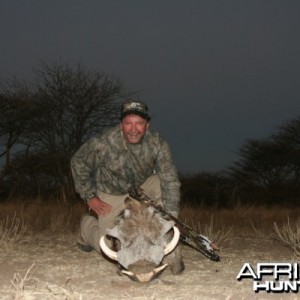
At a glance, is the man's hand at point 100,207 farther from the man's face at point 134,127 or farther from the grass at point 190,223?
the grass at point 190,223

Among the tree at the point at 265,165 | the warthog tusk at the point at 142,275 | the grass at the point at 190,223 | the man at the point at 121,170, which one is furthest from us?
the tree at the point at 265,165

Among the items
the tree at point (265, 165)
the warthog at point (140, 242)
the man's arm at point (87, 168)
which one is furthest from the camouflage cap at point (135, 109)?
the tree at point (265, 165)

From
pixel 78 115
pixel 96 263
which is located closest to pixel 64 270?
pixel 96 263

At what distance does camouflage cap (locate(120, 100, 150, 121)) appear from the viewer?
5227 mm

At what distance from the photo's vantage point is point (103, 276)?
15.6 ft

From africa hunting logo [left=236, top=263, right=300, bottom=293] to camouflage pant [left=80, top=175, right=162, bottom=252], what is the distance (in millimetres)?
1154

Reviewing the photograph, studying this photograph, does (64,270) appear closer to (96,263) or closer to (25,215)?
(96,263)

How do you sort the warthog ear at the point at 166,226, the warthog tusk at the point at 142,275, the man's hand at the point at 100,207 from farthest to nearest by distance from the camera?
the man's hand at the point at 100,207
the warthog ear at the point at 166,226
the warthog tusk at the point at 142,275

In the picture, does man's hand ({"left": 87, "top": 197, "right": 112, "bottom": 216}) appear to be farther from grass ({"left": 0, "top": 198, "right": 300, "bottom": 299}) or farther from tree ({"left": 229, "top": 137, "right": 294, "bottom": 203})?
tree ({"left": 229, "top": 137, "right": 294, "bottom": 203})

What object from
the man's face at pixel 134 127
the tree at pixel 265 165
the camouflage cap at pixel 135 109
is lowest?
the tree at pixel 265 165

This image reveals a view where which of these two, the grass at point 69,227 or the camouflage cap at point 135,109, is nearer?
the grass at point 69,227

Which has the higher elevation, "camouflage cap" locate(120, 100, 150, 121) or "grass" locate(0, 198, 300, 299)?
"camouflage cap" locate(120, 100, 150, 121)

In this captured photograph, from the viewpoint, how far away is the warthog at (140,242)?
3977 mm

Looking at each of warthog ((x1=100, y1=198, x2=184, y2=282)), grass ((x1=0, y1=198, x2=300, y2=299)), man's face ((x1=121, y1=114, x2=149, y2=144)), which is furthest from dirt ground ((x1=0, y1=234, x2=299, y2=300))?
man's face ((x1=121, y1=114, x2=149, y2=144))
